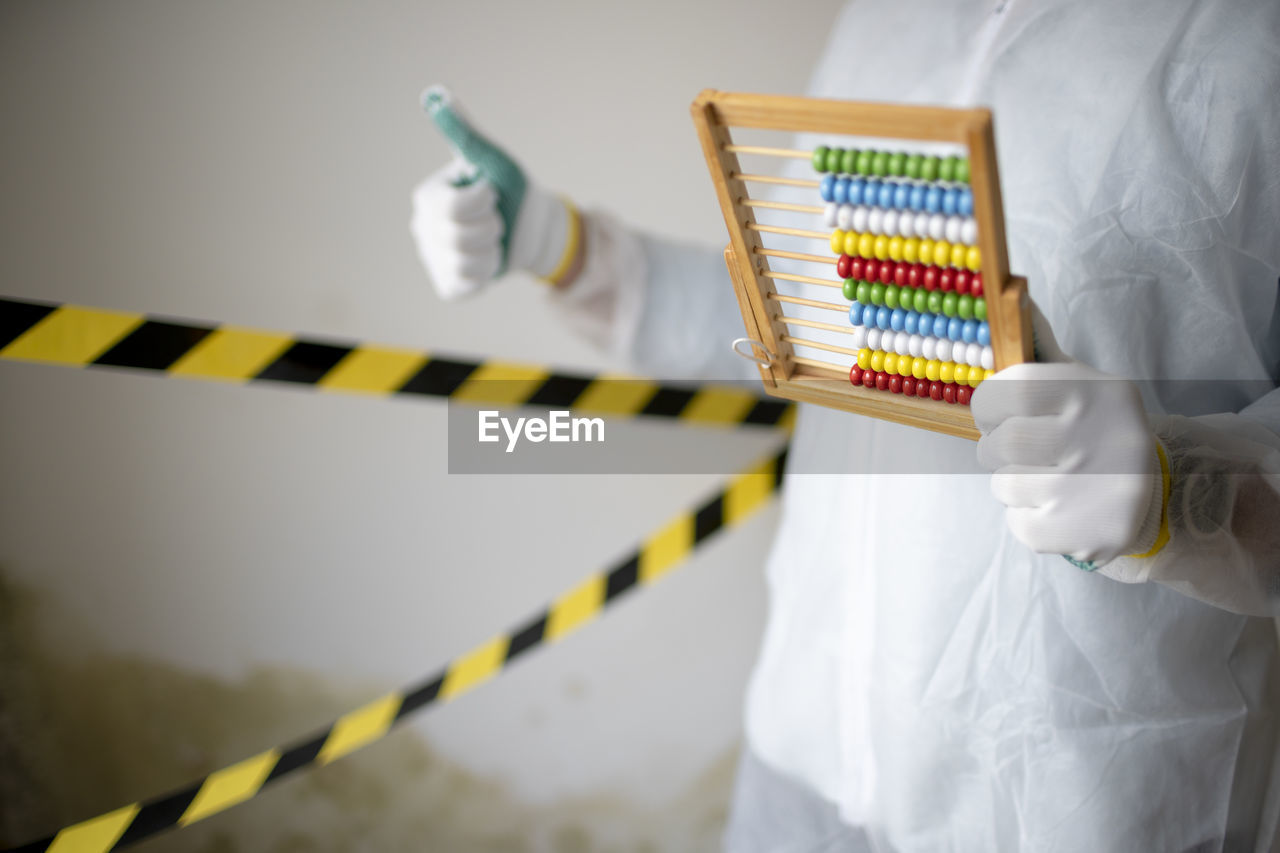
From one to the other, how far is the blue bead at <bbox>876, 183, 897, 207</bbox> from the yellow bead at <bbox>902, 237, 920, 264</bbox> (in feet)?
0.09

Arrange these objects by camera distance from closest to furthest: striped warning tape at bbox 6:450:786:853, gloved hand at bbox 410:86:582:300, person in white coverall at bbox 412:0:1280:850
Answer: person in white coverall at bbox 412:0:1280:850, gloved hand at bbox 410:86:582:300, striped warning tape at bbox 6:450:786:853

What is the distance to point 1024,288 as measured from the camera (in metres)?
0.56

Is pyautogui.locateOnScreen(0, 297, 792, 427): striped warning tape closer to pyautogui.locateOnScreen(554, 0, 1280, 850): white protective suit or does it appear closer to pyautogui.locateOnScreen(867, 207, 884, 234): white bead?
pyautogui.locateOnScreen(554, 0, 1280, 850): white protective suit

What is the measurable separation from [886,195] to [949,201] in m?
0.05

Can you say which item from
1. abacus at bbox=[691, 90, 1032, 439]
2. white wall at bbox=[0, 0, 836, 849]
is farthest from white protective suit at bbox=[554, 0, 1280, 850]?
white wall at bbox=[0, 0, 836, 849]

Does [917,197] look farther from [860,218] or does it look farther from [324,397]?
[324,397]

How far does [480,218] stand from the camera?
1021mm

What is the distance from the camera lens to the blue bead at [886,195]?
0.59 metres

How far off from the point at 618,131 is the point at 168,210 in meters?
0.66

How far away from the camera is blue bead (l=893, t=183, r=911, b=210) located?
580mm

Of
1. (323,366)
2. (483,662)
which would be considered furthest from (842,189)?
(483,662)

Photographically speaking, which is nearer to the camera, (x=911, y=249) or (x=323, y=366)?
(x=911, y=249)

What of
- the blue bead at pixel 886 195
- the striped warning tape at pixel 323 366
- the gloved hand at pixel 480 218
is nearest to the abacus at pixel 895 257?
the blue bead at pixel 886 195

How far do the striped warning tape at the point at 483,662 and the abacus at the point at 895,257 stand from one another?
2.82 ft
